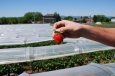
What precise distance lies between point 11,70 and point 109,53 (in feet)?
13.7

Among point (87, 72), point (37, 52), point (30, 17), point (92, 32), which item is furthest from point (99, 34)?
point (30, 17)

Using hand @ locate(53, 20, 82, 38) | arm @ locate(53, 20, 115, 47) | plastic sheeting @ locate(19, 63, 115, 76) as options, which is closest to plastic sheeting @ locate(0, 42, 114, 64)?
plastic sheeting @ locate(19, 63, 115, 76)

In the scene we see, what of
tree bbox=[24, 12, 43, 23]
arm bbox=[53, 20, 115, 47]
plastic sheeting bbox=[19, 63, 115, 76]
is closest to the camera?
arm bbox=[53, 20, 115, 47]

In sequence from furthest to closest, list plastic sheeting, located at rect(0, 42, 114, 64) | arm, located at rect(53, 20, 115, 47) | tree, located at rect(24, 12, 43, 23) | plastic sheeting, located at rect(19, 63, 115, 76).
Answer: tree, located at rect(24, 12, 43, 23) → plastic sheeting, located at rect(0, 42, 114, 64) → plastic sheeting, located at rect(19, 63, 115, 76) → arm, located at rect(53, 20, 115, 47)

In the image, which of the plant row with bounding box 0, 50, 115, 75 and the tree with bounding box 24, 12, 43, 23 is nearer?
the plant row with bounding box 0, 50, 115, 75

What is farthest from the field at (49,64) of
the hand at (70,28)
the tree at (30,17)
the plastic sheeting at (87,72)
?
the tree at (30,17)

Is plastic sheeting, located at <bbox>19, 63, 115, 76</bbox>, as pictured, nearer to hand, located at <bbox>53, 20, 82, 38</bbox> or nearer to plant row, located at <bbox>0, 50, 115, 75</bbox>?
hand, located at <bbox>53, 20, 82, 38</bbox>

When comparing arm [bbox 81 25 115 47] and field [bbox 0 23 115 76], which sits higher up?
arm [bbox 81 25 115 47]

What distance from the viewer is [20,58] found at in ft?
18.8

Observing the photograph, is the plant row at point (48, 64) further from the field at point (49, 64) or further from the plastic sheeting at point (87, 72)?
the plastic sheeting at point (87, 72)

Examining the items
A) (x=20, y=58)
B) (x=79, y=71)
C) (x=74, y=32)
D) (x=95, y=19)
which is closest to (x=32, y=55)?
(x=20, y=58)

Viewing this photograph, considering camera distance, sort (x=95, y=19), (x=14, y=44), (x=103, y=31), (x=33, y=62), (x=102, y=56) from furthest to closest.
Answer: (x=95, y=19)
(x=14, y=44)
(x=102, y=56)
(x=33, y=62)
(x=103, y=31)

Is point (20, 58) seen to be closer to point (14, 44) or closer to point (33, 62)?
point (33, 62)

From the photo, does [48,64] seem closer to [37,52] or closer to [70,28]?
[37,52]
